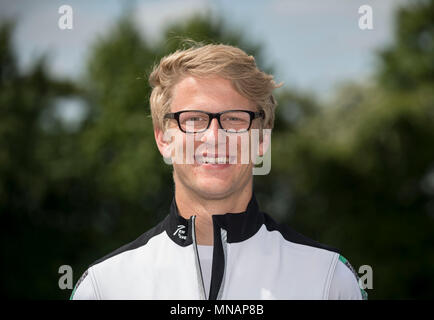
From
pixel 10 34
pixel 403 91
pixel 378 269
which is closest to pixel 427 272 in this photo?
pixel 378 269

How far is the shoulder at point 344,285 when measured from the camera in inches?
141

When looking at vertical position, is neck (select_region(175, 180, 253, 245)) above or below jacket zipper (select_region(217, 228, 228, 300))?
above

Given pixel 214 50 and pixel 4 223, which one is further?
pixel 4 223

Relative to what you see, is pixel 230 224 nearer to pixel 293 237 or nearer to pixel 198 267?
pixel 198 267

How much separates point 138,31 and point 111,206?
7.79 meters

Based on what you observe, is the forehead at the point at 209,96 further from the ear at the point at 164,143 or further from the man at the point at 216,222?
the ear at the point at 164,143

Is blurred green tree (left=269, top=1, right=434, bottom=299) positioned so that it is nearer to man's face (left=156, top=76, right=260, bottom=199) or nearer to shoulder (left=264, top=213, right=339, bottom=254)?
shoulder (left=264, top=213, right=339, bottom=254)

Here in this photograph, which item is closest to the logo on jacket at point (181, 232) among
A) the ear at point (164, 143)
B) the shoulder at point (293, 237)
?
the ear at point (164, 143)

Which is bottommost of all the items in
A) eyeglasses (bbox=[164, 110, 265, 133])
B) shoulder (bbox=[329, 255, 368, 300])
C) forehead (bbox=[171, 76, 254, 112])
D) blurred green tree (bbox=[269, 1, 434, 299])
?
blurred green tree (bbox=[269, 1, 434, 299])

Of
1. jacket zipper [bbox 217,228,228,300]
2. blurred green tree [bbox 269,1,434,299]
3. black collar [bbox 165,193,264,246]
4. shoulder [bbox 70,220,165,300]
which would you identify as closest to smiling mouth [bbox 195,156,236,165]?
black collar [bbox 165,193,264,246]

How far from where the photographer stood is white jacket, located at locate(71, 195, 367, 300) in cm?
355

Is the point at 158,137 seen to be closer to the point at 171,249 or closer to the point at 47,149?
the point at 171,249

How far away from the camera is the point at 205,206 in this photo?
365 centimetres

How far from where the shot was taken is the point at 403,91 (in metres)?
25.6
